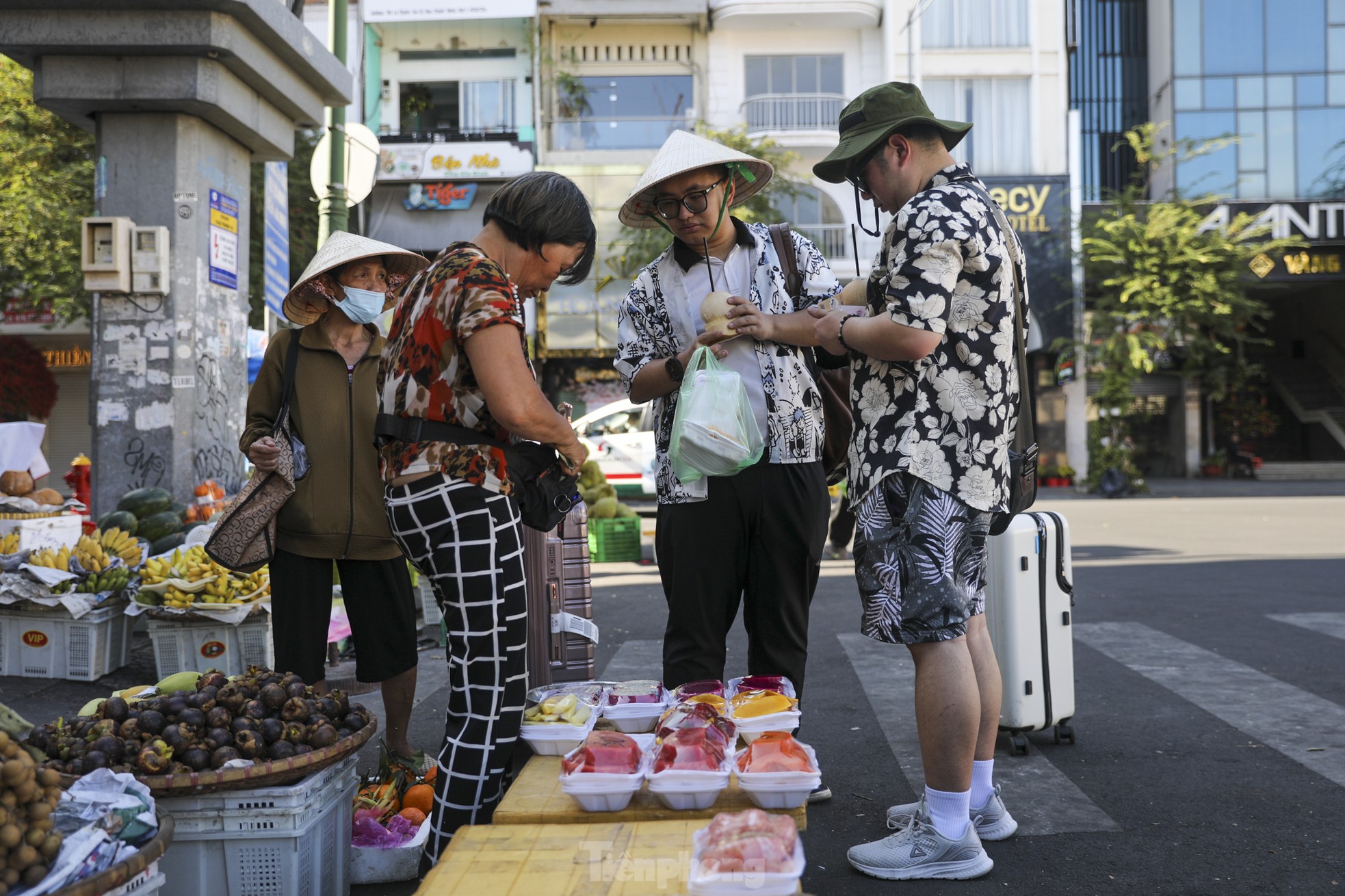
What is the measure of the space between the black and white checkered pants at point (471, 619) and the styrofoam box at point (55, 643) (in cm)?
382

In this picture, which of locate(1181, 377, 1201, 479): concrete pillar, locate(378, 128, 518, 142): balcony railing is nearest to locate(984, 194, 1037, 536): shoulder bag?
locate(378, 128, 518, 142): balcony railing

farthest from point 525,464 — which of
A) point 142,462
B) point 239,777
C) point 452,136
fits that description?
point 452,136

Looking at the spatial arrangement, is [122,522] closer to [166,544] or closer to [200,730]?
[166,544]

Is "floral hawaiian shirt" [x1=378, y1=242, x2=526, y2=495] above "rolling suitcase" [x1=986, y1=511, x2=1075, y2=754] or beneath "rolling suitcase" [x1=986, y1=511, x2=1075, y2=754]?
above

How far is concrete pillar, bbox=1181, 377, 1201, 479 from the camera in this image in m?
31.2

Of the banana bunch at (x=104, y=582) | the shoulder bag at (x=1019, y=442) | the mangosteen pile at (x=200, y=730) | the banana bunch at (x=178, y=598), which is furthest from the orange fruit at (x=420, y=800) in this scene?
the banana bunch at (x=104, y=582)

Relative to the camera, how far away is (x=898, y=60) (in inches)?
1082

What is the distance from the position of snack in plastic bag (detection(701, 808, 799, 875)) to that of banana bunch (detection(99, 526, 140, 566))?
5.30 m

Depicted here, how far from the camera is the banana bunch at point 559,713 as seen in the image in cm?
286

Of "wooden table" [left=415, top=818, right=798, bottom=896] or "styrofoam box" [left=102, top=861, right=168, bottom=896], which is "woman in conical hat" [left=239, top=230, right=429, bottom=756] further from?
"wooden table" [left=415, top=818, right=798, bottom=896]

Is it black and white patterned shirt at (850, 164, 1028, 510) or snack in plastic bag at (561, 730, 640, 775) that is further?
black and white patterned shirt at (850, 164, 1028, 510)

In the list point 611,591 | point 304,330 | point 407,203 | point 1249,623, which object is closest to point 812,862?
point 304,330

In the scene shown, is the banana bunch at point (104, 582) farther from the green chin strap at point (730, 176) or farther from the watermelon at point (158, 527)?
the green chin strap at point (730, 176)

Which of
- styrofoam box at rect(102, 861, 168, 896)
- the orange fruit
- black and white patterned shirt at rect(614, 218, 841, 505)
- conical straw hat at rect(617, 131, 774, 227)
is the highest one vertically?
conical straw hat at rect(617, 131, 774, 227)
